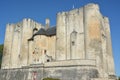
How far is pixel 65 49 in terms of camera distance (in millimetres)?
30969

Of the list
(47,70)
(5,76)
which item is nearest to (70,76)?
(47,70)

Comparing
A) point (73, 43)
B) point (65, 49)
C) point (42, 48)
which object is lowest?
point (65, 49)

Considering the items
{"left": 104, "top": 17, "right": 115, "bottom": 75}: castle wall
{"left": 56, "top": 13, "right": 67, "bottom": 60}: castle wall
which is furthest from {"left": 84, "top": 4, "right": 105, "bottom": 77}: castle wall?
{"left": 104, "top": 17, "right": 115, "bottom": 75}: castle wall

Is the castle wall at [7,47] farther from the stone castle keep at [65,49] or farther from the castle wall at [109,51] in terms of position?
the castle wall at [109,51]

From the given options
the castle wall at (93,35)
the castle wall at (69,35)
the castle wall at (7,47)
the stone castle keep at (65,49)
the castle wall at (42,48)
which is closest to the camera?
the stone castle keep at (65,49)

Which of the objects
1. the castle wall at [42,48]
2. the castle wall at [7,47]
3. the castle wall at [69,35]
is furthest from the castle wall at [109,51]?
the castle wall at [7,47]

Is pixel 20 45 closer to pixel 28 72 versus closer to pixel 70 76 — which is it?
pixel 28 72

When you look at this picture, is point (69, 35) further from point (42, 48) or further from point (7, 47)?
point (7, 47)

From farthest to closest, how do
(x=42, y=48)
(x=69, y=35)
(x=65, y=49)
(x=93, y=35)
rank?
(x=42, y=48) < (x=69, y=35) < (x=65, y=49) < (x=93, y=35)

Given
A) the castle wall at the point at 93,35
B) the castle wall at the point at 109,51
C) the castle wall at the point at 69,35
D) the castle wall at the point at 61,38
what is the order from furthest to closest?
the castle wall at the point at 109,51
the castle wall at the point at 61,38
the castle wall at the point at 69,35
the castle wall at the point at 93,35

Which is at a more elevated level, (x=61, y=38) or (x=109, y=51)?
(x=61, y=38)

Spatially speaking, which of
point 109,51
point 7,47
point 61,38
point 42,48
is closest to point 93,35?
point 61,38

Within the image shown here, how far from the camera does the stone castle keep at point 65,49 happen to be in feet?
82.3

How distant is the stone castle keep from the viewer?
25.1 m
